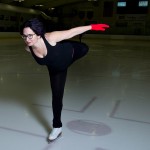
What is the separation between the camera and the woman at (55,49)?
2125 mm

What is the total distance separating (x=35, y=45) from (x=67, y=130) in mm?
1008

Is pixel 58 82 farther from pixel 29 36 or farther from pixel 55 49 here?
pixel 29 36

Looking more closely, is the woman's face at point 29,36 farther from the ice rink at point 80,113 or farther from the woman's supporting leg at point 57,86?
the ice rink at point 80,113

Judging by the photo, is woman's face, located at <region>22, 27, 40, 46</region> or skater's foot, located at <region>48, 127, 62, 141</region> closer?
woman's face, located at <region>22, 27, 40, 46</region>

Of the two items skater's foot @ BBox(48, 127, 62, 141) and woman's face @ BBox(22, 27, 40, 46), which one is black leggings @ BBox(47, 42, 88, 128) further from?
woman's face @ BBox(22, 27, 40, 46)

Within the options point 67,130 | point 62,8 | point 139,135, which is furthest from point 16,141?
point 62,8

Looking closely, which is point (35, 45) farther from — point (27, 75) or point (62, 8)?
point (62, 8)

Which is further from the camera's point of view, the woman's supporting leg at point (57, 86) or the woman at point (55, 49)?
the woman's supporting leg at point (57, 86)

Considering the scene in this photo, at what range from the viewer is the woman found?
2.12m

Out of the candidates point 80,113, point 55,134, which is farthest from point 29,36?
point 80,113

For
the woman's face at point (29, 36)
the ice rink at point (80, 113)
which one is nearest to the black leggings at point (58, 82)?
the ice rink at point (80, 113)

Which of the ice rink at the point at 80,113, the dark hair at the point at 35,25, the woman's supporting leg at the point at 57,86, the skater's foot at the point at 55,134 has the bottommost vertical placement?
the ice rink at the point at 80,113

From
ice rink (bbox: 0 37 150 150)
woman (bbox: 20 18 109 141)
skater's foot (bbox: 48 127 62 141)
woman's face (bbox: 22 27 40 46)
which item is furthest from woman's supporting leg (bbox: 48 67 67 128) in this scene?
woman's face (bbox: 22 27 40 46)

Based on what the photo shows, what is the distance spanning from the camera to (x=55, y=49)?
2271 millimetres
